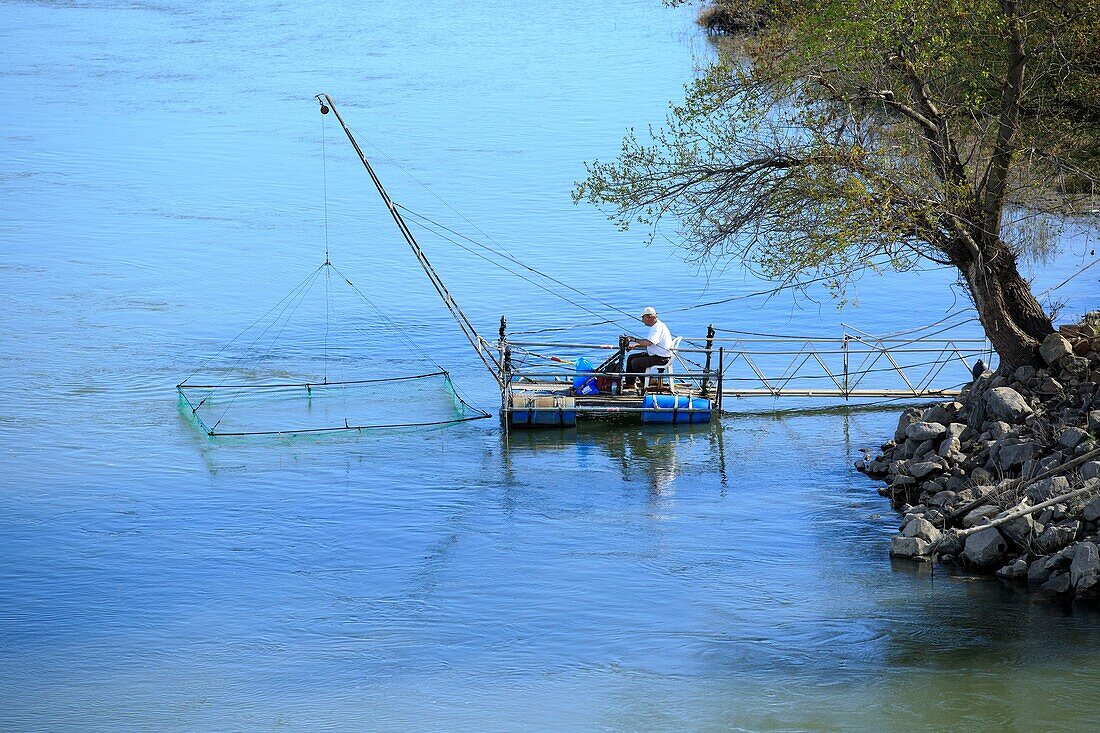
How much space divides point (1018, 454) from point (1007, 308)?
2.51 meters

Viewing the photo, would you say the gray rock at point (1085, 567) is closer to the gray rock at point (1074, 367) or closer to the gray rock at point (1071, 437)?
the gray rock at point (1071, 437)

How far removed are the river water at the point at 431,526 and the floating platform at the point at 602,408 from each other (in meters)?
0.36

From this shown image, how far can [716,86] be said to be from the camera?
19328 mm

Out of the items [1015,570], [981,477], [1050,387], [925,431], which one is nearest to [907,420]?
[925,431]

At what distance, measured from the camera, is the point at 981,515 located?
17.0m

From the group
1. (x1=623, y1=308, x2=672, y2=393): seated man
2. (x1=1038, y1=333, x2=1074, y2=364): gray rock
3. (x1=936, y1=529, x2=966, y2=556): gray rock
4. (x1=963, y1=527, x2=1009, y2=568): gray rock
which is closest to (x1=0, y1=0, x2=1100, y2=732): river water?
(x1=963, y1=527, x2=1009, y2=568): gray rock

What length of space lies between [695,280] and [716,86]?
15862mm

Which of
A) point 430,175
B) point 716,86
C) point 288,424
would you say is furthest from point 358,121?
point 716,86

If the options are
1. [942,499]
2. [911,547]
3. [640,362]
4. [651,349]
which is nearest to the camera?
[911,547]

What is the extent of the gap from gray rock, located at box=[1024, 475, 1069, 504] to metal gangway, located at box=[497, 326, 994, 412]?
672 cm

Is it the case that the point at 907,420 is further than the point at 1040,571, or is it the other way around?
the point at 907,420

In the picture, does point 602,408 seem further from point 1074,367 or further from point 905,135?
point 1074,367

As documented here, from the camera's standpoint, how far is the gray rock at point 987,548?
16.5 meters

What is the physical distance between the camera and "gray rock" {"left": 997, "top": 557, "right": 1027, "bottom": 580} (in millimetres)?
16172
